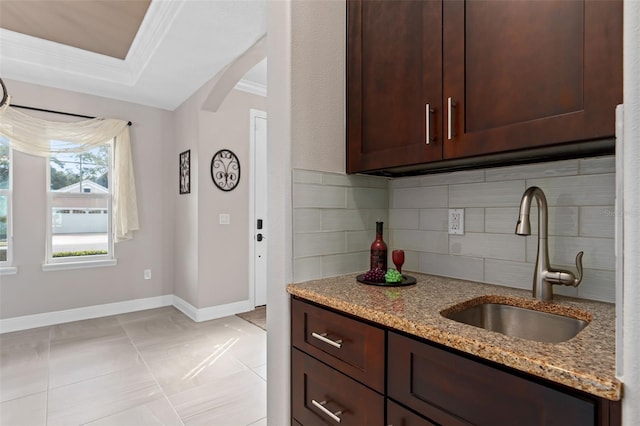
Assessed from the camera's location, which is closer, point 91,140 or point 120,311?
point 91,140

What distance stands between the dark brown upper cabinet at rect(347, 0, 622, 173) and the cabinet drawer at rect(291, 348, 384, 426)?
82 centimetres

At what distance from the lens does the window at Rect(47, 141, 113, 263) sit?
359 centimetres

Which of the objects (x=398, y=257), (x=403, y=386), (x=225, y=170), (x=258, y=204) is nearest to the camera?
(x=403, y=386)

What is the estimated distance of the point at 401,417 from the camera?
3.06 feet

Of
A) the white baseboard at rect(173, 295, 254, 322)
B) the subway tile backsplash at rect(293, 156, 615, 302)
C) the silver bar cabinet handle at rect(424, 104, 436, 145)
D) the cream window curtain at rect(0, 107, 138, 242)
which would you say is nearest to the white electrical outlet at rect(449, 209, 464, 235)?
the subway tile backsplash at rect(293, 156, 615, 302)

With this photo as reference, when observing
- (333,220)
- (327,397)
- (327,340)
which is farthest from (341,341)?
(333,220)

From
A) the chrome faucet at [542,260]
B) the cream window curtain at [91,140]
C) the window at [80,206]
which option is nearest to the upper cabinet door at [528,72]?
the chrome faucet at [542,260]

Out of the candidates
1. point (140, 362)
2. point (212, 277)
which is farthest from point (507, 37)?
point (212, 277)

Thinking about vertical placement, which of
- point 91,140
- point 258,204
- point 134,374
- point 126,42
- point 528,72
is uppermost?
point 126,42

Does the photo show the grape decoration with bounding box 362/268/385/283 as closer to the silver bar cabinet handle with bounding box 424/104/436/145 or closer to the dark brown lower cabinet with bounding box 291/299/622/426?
the dark brown lower cabinet with bounding box 291/299/622/426

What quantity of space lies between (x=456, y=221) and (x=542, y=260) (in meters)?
0.41

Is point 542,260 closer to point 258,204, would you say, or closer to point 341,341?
point 341,341

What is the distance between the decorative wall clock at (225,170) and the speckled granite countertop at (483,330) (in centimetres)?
266

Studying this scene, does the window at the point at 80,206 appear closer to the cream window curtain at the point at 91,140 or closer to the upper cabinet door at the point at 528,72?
the cream window curtain at the point at 91,140
